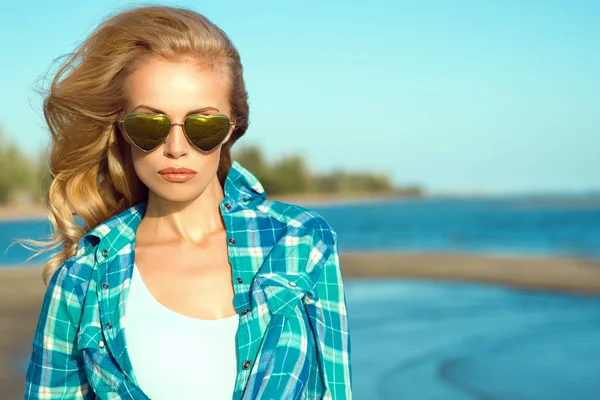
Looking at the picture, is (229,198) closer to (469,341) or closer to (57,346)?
(57,346)

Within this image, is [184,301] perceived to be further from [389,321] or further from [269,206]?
[389,321]

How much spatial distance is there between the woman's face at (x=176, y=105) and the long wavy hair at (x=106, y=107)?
0.04 metres

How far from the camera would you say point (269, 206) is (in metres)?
2.25

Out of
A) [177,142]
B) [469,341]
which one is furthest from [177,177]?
[469,341]

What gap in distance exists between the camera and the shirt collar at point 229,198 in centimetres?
232

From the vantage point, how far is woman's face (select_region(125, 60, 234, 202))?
7.06 ft

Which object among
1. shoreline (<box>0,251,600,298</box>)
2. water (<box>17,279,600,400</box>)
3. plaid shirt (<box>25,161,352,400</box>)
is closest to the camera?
plaid shirt (<box>25,161,352,400</box>)

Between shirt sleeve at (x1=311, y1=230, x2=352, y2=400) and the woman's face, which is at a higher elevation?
the woman's face

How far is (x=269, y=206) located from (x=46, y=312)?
2.22ft

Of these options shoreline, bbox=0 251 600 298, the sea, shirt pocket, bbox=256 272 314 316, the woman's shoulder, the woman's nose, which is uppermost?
the woman's nose

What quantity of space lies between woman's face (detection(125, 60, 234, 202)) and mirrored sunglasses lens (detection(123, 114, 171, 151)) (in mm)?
18

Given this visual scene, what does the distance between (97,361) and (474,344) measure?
20.0 feet

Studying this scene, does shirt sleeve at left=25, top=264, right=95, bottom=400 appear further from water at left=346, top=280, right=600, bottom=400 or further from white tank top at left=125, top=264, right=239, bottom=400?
water at left=346, top=280, right=600, bottom=400

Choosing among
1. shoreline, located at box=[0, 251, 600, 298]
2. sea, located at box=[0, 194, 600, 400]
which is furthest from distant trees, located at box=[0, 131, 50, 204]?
sea, located at box=[0, 194, 600, 400]
